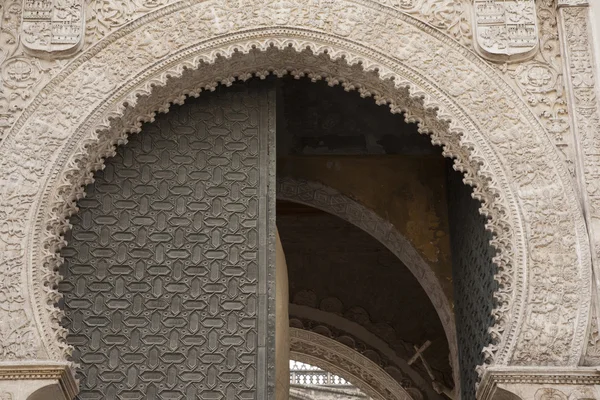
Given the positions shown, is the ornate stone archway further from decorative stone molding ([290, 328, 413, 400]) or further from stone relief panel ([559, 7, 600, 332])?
decorative stone molding ([290, 328, 413, 400])

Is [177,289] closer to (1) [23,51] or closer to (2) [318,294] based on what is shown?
(1) [23,51]

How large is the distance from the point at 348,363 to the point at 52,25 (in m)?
4.77

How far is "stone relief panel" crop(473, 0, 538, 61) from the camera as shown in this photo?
598 centimetres

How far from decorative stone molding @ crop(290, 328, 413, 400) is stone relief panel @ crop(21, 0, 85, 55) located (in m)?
4.43

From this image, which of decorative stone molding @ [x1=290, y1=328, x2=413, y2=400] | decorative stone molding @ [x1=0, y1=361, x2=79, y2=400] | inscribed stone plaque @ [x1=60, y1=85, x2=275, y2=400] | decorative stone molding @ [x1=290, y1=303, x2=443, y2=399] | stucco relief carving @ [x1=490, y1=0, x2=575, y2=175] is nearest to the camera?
decorative stone molding @ [x1=0, y1=361, x2=79, y2=400]

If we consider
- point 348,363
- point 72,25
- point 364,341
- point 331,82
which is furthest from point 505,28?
point 348,363

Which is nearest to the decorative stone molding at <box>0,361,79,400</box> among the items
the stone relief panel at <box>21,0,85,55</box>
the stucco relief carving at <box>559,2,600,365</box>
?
the stone relief panel at <box>21,0,85,55</box>

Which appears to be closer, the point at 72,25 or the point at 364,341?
the point at 72,25

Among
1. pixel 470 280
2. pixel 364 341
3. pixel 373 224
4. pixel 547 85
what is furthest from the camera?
pixel 364 341

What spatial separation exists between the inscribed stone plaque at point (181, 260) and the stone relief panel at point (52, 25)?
2.17 feet

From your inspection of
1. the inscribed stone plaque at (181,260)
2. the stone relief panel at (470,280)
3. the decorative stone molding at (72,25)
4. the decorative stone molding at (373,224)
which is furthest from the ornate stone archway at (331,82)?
the decorative stone molding at (373,224)

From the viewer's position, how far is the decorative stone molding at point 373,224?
7.40 meters

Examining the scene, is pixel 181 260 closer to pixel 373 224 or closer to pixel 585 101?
pixel 373 224

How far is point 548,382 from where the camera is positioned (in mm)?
5215
